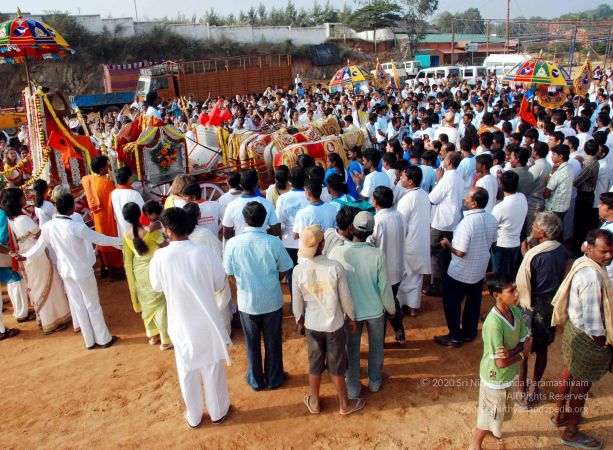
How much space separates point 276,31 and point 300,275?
41.7 metres

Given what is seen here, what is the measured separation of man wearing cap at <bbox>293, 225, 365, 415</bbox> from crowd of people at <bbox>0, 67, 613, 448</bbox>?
11 millimetres

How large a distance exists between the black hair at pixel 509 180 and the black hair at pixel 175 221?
3.06m

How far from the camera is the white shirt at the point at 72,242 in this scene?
4.66 m

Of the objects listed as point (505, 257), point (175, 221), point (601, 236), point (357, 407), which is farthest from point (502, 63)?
point (175, 221)

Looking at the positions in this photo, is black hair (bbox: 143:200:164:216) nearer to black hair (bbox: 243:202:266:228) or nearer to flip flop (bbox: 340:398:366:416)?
black hair (bbox: 243:202:266:228)

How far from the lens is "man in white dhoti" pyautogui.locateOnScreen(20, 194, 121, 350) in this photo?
4.66 meters

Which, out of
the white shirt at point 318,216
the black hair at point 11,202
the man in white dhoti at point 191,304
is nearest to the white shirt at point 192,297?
the man in white dhoti at point 191,304

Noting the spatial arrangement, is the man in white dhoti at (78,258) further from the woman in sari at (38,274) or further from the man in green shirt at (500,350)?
the man in green shirt at (500,350)

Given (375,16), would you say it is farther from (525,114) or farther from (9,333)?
(9,333)

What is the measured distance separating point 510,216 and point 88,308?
4.38m

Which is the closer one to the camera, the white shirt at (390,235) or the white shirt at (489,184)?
the white shirt at (390,235)

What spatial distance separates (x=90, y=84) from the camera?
32.4 meters

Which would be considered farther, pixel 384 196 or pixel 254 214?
pixel 384 196

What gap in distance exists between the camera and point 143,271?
4746 mm
